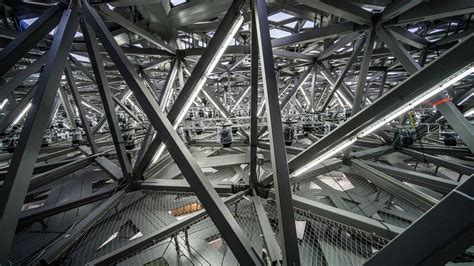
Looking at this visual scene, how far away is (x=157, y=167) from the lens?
4848 mm

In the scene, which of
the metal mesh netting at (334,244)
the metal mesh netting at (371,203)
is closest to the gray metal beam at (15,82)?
the metal mesh netting at (334,244)

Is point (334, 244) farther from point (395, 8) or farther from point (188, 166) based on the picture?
point (395, 8)

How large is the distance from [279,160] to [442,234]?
4.01ft

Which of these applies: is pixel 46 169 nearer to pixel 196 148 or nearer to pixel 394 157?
pixel 196 148

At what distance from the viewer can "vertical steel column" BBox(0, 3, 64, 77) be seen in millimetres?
2676

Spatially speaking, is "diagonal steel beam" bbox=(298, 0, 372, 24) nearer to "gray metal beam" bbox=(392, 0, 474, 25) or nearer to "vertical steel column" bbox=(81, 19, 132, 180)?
"gray metal beam" bbox=(392, 0, 474, 25)

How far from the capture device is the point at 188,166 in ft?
7.16

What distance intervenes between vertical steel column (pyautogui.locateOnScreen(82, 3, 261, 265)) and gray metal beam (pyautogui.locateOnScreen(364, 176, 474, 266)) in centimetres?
131

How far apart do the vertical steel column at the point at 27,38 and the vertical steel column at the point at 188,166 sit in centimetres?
66

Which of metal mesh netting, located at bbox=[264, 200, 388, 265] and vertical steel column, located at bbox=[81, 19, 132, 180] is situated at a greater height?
vertical steel column, located at bbox=[81, 19, 132, 180]

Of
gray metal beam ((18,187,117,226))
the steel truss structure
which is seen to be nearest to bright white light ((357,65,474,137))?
the steel truss structure

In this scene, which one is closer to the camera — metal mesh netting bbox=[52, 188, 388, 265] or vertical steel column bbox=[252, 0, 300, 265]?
vertical steel column bbox=[252, 0, 300, 265]

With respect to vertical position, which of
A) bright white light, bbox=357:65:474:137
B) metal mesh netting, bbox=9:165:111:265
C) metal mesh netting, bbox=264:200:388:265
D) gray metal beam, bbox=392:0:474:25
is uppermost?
gray metal beam, bbox=392:0:474:25

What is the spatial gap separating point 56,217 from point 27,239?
0.75 metres
